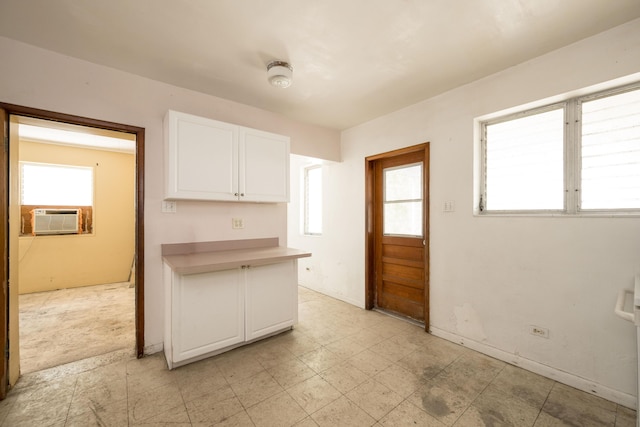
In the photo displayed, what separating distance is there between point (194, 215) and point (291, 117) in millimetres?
1689

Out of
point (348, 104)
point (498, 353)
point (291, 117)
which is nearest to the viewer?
point (498, 353)

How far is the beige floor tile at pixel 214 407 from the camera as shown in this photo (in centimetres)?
162

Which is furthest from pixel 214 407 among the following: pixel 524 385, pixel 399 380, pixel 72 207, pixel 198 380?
pixel 72 207

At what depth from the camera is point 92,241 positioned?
4.71 meters

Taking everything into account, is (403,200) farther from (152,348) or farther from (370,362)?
(152,348)

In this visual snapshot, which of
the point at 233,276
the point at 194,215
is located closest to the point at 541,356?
the point at 233,276

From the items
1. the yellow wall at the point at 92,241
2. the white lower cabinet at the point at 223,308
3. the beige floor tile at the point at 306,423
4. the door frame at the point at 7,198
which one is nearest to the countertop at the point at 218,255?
the white lower cabinet at the point at 223,308

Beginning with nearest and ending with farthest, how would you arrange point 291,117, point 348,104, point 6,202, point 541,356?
point 6,202
point 541,356
point 348,104
point 291,117

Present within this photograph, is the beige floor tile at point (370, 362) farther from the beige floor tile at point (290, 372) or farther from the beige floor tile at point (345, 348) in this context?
the beige floor tile at point (290, 372)

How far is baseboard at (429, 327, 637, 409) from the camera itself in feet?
5.74

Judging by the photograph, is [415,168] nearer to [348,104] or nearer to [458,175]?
[458,175]

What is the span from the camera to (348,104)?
117 inches

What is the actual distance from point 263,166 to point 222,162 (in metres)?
0.42

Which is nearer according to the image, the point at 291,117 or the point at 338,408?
the point at 338,408
